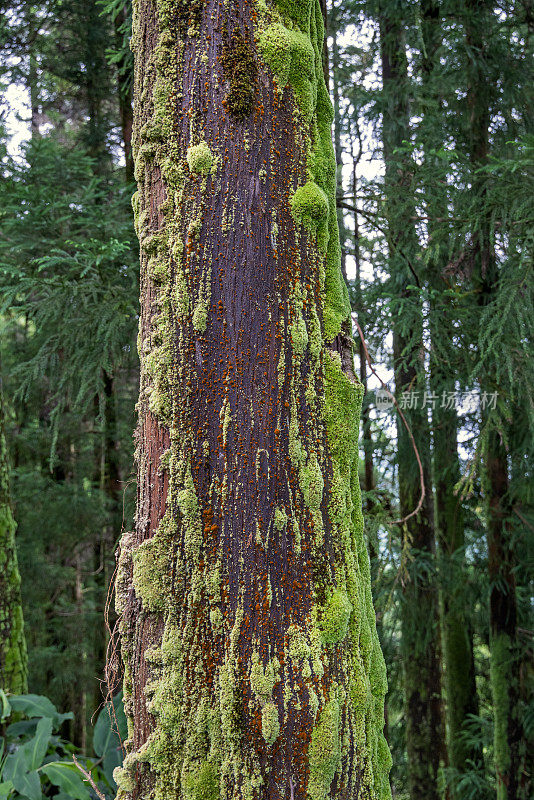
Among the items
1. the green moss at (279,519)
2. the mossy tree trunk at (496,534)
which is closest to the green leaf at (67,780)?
the green moss at (279,519)

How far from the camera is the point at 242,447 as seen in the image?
1.29 meters

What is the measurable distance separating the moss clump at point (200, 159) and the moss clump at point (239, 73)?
108mm

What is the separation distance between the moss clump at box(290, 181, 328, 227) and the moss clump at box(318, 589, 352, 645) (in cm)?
86

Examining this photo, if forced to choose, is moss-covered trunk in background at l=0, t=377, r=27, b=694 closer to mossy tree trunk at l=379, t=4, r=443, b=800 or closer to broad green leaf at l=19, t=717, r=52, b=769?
broad green leaf at l=19, t=717, r=52, b=769

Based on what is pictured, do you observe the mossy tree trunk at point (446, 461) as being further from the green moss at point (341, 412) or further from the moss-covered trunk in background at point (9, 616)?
the moss-covered trunk in background at point (9, 616)

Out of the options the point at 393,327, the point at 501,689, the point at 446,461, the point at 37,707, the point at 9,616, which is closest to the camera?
the point at 37,707

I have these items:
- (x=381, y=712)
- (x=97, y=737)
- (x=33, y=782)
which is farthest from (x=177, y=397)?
(x=33, y=782)

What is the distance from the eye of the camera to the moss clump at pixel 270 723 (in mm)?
1191

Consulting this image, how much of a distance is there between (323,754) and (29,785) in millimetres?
1584

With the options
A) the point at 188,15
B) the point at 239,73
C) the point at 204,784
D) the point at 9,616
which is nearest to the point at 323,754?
the point at 204,784

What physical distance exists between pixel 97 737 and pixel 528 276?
3355 millimetres

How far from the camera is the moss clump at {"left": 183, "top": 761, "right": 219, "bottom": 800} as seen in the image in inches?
47.4

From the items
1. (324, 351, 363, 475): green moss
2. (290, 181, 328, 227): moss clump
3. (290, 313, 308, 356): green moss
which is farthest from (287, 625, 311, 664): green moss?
(290, 181, 328, 227): moss clump

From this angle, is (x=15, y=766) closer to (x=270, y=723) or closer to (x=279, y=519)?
(x=270, y=723)
